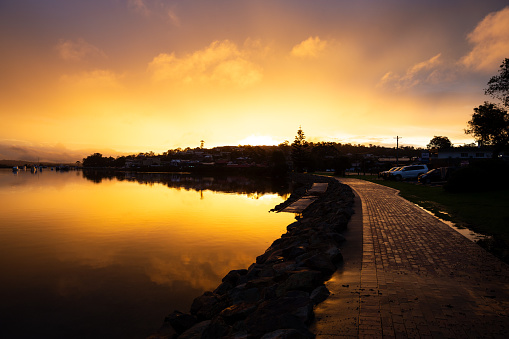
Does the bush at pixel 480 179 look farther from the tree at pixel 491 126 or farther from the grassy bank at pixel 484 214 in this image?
the tree at pixel 491 126

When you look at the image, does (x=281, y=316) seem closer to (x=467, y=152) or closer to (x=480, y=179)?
(x=480, y=179)

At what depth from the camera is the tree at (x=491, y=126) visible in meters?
32.2

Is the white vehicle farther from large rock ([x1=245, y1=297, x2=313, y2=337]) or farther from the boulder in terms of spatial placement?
large rock ([x1=245, y1=297, x2=313, y2=337])

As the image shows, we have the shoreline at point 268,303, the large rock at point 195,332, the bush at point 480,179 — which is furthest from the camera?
the bush at point 480,179

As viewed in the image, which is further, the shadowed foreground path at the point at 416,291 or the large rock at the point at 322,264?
the large rock at the point at 322,264

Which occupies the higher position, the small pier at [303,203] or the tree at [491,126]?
the tree at [491,126]

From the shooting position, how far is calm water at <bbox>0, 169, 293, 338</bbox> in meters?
7.79

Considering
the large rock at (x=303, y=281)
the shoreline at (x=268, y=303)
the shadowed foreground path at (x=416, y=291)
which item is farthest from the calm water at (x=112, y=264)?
the shadowed foreground path at (x=416, y=291)

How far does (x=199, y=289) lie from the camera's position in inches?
379

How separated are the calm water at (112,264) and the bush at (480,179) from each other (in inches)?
507

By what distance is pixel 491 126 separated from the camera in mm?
33438

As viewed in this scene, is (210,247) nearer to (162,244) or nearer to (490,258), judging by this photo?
(162,244)

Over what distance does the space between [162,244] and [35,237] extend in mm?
7566

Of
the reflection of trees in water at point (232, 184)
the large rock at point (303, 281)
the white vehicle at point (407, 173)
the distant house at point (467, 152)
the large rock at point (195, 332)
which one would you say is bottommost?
the reflection of trees in water at point (232, 184)
